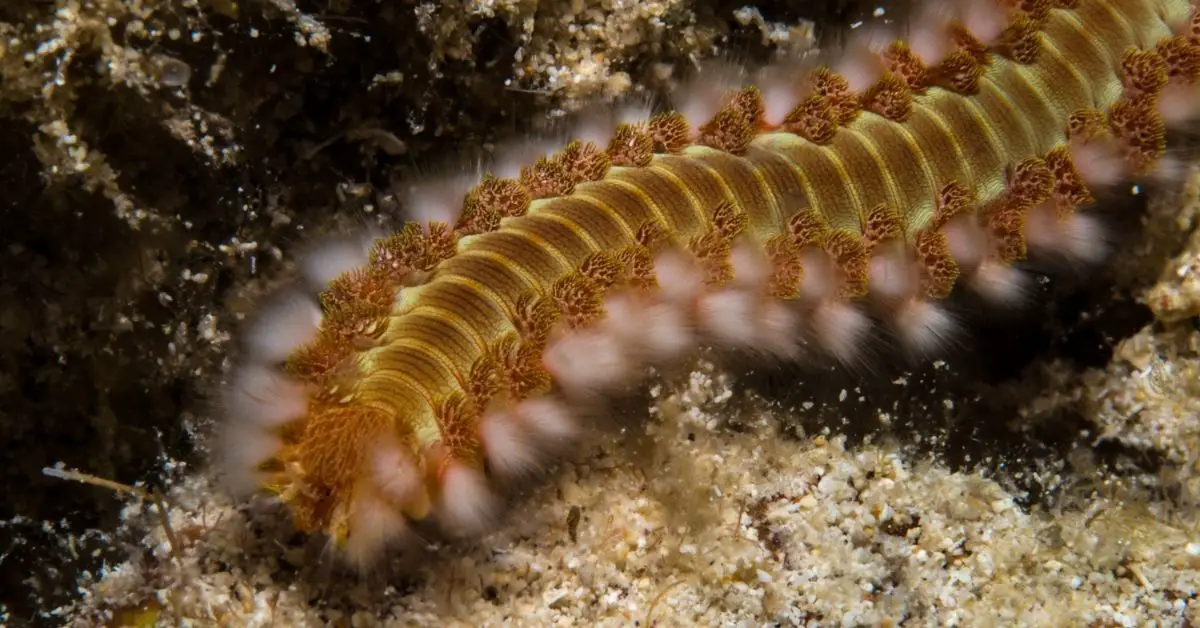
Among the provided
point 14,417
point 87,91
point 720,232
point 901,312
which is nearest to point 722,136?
point 720,232

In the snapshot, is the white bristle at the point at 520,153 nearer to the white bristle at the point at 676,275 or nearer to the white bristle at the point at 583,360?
the white bristle at the point at 676,275

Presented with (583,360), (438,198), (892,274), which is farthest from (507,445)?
(892,274)

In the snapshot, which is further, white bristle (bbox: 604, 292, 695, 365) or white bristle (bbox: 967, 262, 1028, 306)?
white bristle (bbox: 967, 262, 1028, 306)

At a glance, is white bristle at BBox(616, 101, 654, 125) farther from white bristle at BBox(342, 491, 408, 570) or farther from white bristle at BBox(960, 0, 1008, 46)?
white bristle at BBox(342, 491, 408, 570)

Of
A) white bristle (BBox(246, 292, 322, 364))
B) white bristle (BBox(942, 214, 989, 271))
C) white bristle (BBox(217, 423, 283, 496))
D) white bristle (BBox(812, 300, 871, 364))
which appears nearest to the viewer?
white bristle (BBox(217, 423, 283, 496))

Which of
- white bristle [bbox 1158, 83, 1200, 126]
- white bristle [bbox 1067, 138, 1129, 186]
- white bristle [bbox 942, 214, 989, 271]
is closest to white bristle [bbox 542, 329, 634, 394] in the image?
white bristle [bbox 942, 214, 989, 271]

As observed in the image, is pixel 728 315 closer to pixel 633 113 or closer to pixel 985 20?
pixel 633 113

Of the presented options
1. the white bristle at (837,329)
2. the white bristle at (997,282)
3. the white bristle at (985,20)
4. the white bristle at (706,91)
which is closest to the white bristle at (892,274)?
the white bristle at (837,329)
